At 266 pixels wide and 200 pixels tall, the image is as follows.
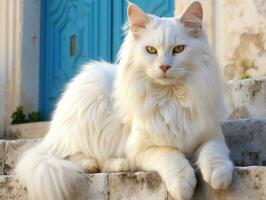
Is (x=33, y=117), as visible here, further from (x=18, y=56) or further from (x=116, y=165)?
(x=116, y=165)

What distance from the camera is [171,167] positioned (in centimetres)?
264

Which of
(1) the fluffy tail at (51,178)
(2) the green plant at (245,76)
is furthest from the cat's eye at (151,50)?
(2) the green plant at (245,76)

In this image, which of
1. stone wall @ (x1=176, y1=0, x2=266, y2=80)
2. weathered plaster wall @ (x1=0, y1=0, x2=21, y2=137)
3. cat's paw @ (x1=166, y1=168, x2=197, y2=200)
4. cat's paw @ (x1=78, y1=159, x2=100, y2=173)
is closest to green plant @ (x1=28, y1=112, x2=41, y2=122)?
weathered plaster wall @ (x1=0, y1=0, x2=21, y2=137)

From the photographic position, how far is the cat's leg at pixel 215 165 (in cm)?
253

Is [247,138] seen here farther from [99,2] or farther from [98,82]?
[99,2]

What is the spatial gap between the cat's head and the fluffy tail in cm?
57

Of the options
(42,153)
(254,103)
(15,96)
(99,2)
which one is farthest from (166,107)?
(15,96)

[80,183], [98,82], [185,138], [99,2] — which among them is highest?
[99,2]

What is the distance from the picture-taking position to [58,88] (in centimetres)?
616

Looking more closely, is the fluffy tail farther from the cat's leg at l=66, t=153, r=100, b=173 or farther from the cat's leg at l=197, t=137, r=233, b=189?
the cat's leg at l=197, t=137, r=233, b=189

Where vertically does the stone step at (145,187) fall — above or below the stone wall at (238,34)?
below

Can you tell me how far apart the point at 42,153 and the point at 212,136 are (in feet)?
2.83

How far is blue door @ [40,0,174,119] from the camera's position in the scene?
18.9 feet

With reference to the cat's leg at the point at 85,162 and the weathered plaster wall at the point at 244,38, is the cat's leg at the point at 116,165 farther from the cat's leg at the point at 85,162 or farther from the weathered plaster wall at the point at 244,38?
the weathered plaster wall at the point at 244,38
